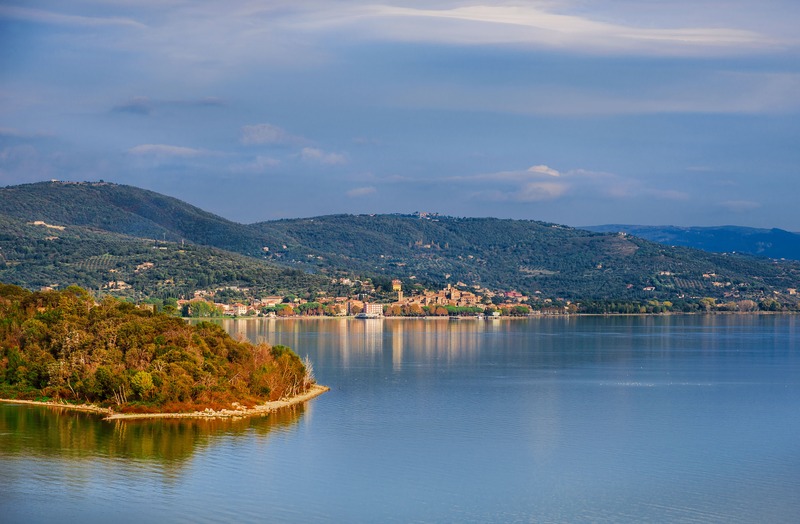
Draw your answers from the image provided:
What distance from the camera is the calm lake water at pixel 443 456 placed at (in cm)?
2314

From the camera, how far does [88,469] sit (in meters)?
26.4

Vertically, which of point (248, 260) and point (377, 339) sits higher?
point (248, 260)

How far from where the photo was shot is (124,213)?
16975 cm

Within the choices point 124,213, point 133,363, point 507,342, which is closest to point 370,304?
point 507,342

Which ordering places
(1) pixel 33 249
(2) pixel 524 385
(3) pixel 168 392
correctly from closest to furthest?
(3) pixel 168 392, (2) pixel 524 385, (1) pixel 33 249

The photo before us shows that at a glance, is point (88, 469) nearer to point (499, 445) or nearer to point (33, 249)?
point (499, 445)

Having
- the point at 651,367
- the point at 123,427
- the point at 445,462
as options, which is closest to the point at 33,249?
the point at 651,367

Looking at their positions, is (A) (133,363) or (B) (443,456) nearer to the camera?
(B) (443,456)

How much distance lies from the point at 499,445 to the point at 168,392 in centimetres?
1102

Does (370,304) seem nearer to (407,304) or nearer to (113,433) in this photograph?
(407,304)

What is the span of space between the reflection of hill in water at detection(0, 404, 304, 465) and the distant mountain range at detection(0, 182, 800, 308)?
70.6 m

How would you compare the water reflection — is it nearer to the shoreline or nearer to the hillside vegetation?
the hillside vegetation

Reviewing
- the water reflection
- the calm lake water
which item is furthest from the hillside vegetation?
the water reflection

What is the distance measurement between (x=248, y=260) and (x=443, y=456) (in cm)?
11445
